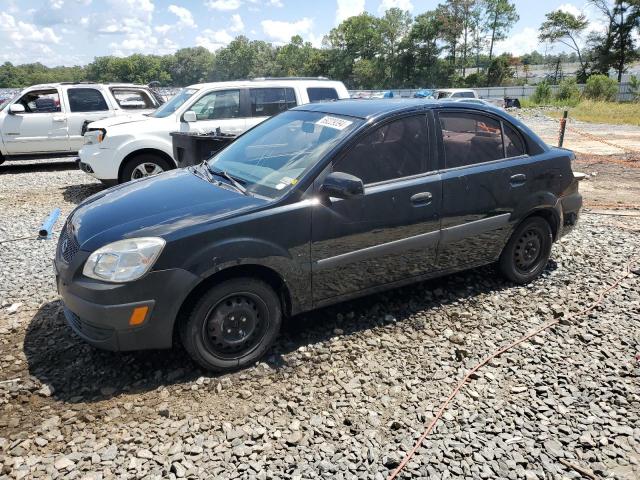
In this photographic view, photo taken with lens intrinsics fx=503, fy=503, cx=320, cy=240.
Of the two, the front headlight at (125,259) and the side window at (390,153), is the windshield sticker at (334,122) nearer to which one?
the side window at (390,153)

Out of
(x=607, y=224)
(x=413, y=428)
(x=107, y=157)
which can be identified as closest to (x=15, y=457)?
(x=413, y=428)

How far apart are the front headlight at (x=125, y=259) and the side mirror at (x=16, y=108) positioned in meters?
10.1

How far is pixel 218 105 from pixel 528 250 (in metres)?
5.80

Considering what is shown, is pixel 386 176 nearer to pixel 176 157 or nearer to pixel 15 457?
pixel 15 457

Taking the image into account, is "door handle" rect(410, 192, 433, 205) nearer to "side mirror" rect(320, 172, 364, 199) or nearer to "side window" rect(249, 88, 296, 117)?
"side mirror" rect(320, 172, 364, 199)

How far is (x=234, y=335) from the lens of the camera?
11.1 feet

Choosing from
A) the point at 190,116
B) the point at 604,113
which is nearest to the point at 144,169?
the point at 190,116

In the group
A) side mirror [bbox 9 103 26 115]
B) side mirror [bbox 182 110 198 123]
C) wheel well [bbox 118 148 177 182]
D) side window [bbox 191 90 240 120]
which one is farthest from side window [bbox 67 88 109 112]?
side mirror [bbox 182 110 198 123]

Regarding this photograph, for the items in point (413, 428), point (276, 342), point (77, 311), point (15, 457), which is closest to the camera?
point (15, 457)

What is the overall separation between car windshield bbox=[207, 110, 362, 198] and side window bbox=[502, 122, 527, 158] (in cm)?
155

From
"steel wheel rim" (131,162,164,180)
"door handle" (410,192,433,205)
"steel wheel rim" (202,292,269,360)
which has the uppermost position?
"door handle" (410,192,433,205)

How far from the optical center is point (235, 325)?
3354 mm

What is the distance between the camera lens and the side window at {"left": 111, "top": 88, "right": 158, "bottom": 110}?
11.8 meters

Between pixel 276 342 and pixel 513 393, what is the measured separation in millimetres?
1697
